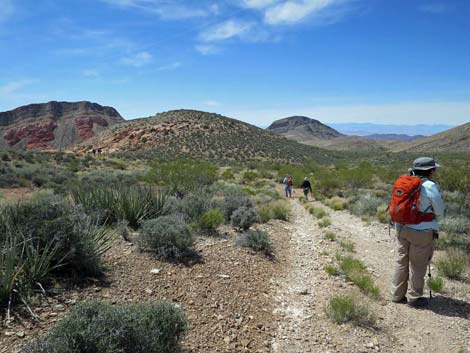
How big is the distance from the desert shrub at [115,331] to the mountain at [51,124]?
319ft

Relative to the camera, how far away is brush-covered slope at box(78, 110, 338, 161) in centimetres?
5337

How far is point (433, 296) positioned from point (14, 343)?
6.05 meters

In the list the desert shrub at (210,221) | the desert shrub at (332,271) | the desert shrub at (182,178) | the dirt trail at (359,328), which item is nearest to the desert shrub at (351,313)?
the dirt trail at (359,328)

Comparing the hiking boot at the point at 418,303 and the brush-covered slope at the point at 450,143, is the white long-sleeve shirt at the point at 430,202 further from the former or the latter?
the brush-covered slope at the point at 450,143

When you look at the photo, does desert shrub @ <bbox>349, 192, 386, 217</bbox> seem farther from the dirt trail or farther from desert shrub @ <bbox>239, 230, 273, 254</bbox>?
desert shrub @ <bbox>239, 230, 273, 254</bbox>

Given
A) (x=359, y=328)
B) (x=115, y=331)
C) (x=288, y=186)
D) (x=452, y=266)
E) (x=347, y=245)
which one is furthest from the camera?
(x=288, y=186)

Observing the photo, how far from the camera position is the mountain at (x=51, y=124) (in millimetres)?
93812

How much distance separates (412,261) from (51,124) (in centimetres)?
11089

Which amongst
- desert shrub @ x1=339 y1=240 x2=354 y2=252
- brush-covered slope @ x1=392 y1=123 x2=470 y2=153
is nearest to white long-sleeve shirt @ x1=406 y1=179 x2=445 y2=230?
desert shrub @ x1=339 y1=240 x2=354 y2=252

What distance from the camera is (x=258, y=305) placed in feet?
17.9

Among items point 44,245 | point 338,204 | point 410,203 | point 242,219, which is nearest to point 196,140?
point 338,204

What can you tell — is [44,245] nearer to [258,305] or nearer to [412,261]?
[258,305]

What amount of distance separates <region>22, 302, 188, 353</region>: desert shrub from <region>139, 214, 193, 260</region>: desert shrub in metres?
2.55

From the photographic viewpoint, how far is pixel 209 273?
20.1 ft
